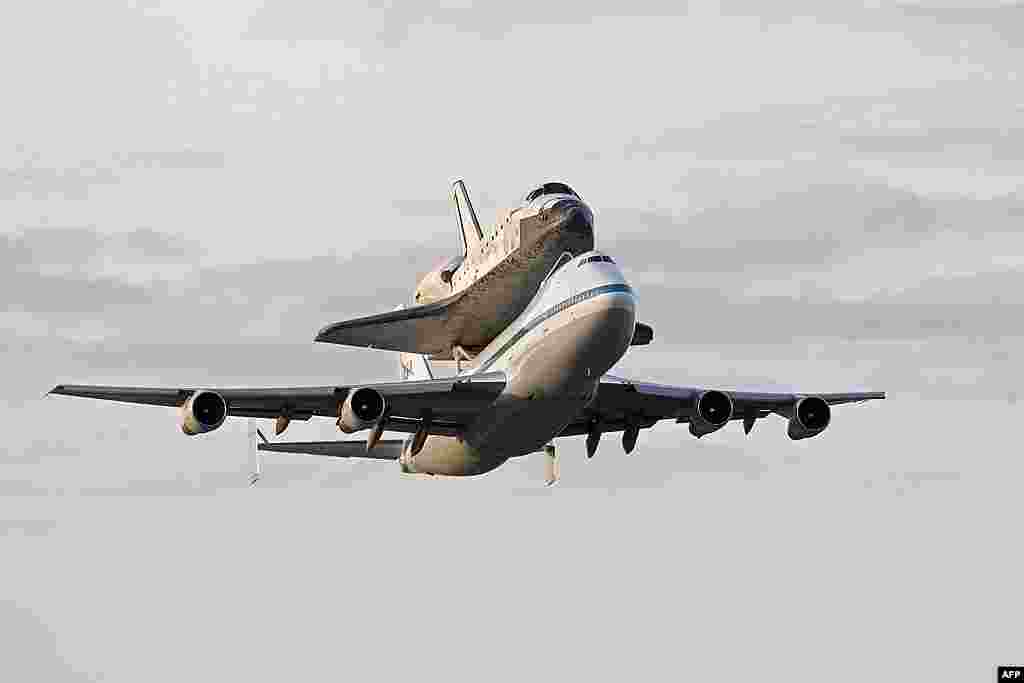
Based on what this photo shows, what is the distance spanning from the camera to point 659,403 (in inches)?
3088

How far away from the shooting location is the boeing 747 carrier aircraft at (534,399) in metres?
68.3

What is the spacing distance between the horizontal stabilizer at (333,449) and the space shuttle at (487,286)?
467cm

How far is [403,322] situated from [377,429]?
38.0ft

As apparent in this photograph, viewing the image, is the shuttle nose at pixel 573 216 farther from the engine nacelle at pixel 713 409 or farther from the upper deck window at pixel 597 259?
the upper deck window at pixel 597 259

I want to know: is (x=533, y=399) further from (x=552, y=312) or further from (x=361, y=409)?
(x=361, y=409)

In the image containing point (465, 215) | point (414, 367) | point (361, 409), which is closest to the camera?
point (361, 409)

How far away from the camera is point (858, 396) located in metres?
82.9

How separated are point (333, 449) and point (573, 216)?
54.4 feet

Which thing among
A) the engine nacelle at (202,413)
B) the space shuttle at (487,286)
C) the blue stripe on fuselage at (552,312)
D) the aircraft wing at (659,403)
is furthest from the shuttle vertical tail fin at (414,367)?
the engine nacelle at (202,413)

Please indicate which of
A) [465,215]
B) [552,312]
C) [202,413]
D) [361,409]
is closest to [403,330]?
[361,409]

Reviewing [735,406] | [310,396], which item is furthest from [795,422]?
[310,396]

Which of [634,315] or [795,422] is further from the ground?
[634,315]

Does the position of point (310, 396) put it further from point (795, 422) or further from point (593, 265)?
point (795, 422)

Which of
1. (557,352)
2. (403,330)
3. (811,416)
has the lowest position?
(811,416)
